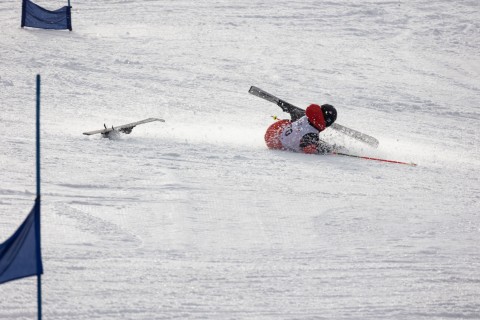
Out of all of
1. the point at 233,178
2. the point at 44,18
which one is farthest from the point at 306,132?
the point at 44,18

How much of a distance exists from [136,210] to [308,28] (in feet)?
40.1

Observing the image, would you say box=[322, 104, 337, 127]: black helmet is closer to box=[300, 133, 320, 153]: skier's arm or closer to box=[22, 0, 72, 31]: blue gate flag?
box=[300, 133, 320, 153]: skier's arm

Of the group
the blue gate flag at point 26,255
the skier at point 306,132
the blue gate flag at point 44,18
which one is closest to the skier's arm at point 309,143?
the skier at point 306,132

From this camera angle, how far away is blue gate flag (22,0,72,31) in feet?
52.8

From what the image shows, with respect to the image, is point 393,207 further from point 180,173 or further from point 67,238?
point 67,238

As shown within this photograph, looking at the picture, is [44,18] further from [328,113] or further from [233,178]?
[233,178]

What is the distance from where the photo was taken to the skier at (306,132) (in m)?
9.25

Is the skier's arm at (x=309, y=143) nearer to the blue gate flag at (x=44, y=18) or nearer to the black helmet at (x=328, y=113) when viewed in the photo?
the black helmet at (x=328, y=113)

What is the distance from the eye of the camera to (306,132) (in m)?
9.41

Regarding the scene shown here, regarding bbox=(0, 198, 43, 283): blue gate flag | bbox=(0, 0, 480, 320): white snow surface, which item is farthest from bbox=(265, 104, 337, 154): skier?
bbox=(0, 198, 43, 283): blue gate flag

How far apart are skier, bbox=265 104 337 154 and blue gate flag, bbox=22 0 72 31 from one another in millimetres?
8424

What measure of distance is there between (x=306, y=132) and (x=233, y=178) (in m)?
1.65

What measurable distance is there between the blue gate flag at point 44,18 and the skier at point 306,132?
27.6 ft

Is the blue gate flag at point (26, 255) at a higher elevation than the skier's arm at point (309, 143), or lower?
higher
